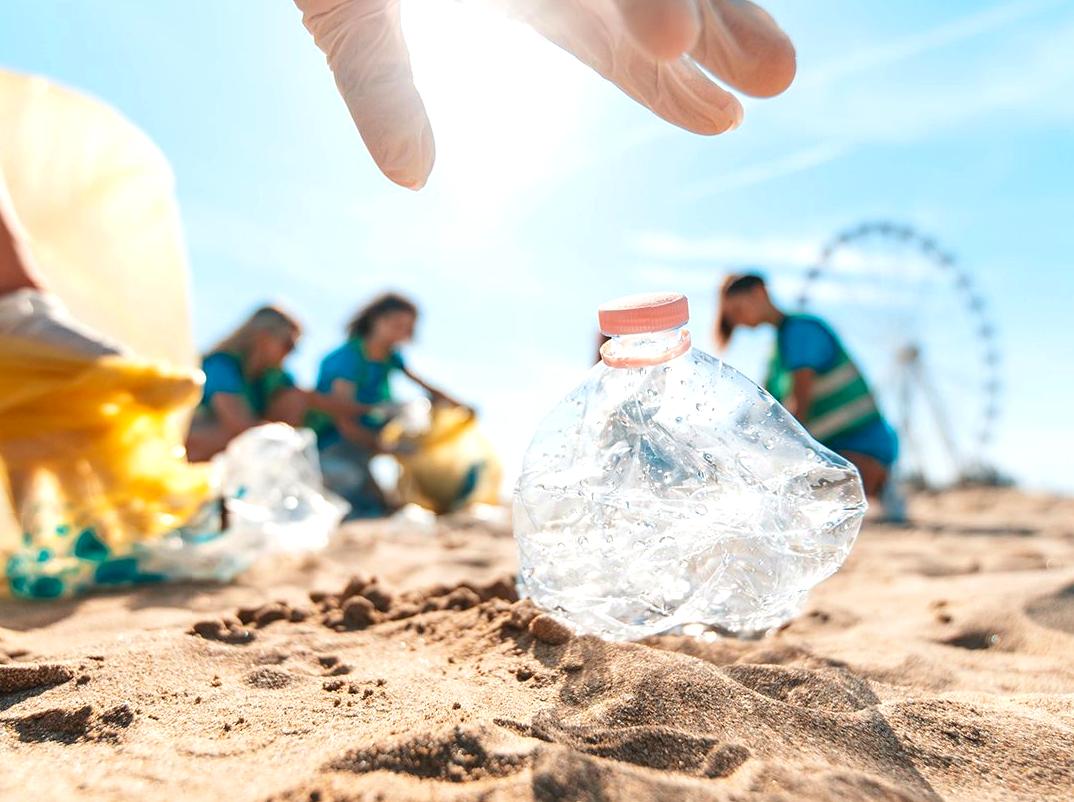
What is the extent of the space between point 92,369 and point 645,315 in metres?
1.61

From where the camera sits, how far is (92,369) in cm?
205

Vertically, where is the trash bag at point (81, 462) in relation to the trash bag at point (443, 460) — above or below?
above

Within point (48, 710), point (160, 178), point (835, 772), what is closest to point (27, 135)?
point (160, 178)

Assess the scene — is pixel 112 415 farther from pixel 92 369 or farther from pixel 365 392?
pixel 365 392

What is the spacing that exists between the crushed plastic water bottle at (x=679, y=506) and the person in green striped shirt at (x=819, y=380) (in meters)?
2.74

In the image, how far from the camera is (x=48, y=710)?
1.12 metres

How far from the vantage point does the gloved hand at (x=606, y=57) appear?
120cm

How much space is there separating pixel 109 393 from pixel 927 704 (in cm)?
Result: 213

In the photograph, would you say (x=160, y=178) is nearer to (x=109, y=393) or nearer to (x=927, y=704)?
(x=109, y=393)

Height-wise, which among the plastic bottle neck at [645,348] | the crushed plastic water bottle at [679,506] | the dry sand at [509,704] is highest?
the plastic bottle neck at [645,348]

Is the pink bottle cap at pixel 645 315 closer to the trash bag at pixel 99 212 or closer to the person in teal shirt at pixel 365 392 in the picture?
the trash bag at pixel 99 212

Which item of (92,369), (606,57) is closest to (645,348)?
(606,57)

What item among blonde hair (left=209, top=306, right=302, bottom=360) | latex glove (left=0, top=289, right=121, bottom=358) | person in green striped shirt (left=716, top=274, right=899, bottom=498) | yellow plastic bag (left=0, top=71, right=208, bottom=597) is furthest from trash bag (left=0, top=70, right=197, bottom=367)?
person in green striped shirt (left=716, top=274, right=899, bottom=498)

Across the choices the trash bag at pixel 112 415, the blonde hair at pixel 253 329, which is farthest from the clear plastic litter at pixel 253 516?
the blonde hair at pixel 253 329
